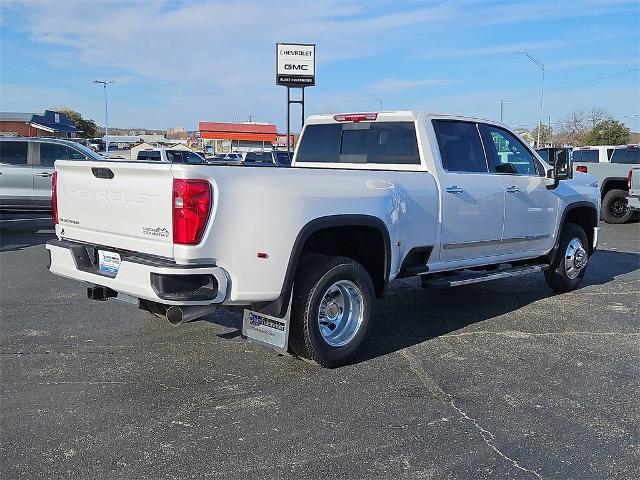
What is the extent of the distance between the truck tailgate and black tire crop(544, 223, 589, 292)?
5053 mm

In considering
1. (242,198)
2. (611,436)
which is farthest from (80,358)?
(611,436)

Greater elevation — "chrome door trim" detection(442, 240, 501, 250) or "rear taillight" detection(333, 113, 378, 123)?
"rear taillight" detection(333, 113, 378, 123)

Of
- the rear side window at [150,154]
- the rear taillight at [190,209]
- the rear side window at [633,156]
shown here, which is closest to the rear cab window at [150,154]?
the rear side window at [150,154]

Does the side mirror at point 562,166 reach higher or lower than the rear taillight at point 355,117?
lower

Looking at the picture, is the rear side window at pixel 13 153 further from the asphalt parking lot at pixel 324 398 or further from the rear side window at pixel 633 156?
the rear side window at pixel 633 156

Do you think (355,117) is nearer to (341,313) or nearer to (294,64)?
(341,313)

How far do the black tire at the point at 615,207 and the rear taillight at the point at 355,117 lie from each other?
11911 millimetres

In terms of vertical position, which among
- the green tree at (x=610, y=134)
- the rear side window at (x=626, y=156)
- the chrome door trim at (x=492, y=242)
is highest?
the green tree at (x=610, y=134)

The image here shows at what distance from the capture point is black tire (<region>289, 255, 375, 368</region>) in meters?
4.46

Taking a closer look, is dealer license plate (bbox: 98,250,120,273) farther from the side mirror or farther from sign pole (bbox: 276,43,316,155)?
sign pole (bbox: 276,43,316,155)

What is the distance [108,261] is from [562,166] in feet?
15.8

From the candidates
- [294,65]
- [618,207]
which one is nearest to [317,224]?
[618,207]

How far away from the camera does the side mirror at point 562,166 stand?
661 centimetres

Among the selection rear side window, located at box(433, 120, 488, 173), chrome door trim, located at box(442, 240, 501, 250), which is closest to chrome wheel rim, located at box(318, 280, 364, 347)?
chrome door trim, located at box(442, 240, 501, 250)
